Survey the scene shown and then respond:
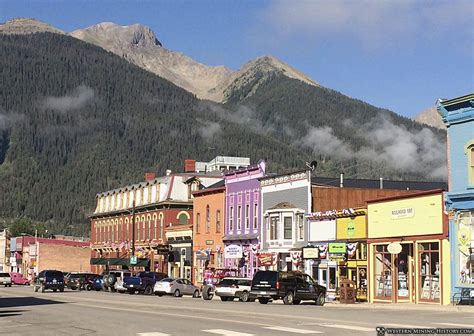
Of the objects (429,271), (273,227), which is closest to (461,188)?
(429,271)

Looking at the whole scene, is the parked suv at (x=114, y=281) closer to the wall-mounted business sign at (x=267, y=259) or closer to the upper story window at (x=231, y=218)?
the upper story window at (x=231, y=218)

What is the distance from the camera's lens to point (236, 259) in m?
70.2

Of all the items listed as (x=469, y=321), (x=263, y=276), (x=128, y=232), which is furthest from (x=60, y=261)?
(x=469, y=321)

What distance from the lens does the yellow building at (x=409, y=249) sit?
143ft

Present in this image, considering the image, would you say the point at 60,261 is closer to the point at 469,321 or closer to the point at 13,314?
the point at 13,314

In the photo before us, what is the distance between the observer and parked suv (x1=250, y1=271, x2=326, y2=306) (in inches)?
1794

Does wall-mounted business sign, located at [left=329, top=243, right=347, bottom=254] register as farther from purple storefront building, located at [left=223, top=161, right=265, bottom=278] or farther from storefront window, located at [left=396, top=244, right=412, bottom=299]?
purple storefront building, located at [left=223, top=161, right=265, bottom=278]

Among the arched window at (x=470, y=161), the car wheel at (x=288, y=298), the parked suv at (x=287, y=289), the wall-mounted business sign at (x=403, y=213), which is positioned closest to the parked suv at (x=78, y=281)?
the parked suv at (x=287, y=289)

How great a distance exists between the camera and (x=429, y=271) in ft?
146

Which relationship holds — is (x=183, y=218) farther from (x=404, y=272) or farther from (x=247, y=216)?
(x=404, y=272)

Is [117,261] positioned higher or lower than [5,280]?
higher

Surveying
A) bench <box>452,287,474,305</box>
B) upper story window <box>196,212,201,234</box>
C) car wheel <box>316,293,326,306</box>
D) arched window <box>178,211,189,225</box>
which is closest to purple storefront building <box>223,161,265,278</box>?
upper story window <box>196,212,201,234</box>

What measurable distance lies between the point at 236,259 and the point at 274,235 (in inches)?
291

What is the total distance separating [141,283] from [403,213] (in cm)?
2528
